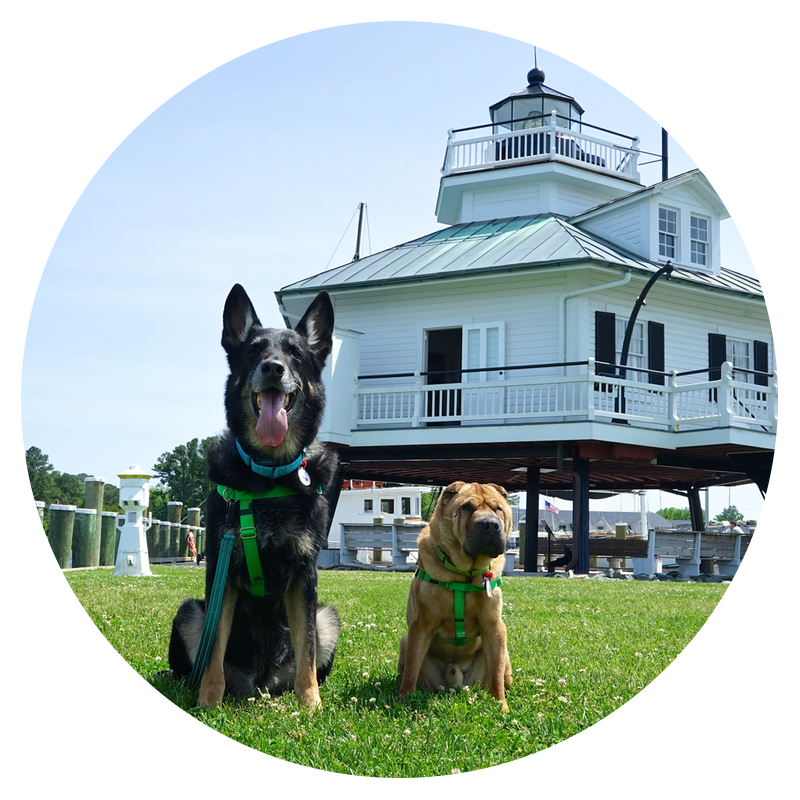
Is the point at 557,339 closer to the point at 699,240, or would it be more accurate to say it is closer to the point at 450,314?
the point at 450,314

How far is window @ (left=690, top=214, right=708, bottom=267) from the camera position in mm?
21125

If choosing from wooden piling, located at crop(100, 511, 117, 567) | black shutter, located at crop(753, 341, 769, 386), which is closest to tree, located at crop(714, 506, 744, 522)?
black shutter, located at crop(753, 341, 769, 386)

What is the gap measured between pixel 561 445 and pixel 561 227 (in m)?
5.99

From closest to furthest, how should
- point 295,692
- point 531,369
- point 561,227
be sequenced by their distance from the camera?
point 295,692, point 531,369, point 561,227

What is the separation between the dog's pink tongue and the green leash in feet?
1.09

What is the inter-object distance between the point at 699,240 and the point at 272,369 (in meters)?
19.3

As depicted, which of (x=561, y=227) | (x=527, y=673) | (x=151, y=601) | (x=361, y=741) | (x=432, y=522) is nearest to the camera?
(x=361, y=741)

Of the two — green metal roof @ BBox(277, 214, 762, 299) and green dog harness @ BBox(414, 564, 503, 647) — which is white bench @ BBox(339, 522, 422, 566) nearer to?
green metal roof @ BBox(277, 214, 762, 299)

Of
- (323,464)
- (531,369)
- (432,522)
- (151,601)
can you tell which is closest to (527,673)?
(432,522)

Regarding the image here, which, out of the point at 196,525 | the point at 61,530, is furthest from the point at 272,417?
the point at 196,525

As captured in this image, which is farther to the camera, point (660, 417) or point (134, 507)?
point (660, 417)

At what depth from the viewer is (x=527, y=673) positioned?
532 cm

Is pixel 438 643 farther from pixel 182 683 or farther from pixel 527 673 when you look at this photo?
pixel 182 683

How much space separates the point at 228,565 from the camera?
4270mm
